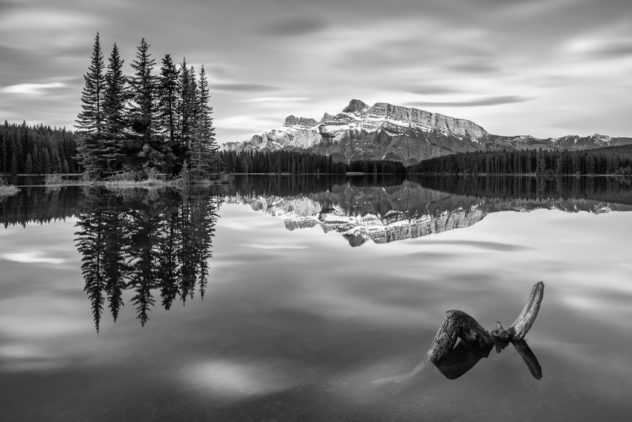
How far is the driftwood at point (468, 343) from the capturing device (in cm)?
809

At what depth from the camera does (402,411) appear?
6.62m

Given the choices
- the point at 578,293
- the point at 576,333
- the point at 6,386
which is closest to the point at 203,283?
the point at 6,386

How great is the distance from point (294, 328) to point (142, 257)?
26.4 feet

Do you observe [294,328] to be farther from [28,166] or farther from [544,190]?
[28,166]

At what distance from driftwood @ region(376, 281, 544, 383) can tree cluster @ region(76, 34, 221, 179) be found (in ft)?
198

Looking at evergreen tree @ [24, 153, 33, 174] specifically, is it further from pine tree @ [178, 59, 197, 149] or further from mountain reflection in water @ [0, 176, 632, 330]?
mountain reflection in water @ [0, 176, 632, 330]

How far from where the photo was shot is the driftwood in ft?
26.5

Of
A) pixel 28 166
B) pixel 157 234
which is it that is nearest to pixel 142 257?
pixel 157 234

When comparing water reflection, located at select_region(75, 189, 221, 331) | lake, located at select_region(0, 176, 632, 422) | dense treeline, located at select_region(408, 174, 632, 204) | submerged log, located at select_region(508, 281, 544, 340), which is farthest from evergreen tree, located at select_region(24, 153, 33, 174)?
submerged log, located at select_region(508, 281, 544, 340)

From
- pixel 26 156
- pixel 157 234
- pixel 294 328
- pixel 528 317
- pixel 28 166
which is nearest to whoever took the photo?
pixel 528 317

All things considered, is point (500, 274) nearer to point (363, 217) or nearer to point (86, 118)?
point (363, 217)

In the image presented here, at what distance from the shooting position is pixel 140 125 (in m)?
65.9

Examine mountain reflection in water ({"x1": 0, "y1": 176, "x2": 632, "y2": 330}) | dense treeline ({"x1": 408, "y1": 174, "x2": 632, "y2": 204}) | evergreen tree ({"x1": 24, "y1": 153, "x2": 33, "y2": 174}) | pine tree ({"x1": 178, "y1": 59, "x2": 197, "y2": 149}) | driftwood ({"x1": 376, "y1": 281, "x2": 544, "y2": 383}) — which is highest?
pine tree ({"x1": 178, "y1": 59, "x2": 197, "y2": 149})

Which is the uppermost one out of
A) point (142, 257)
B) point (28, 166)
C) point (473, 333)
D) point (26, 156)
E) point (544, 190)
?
point (26, 156)
